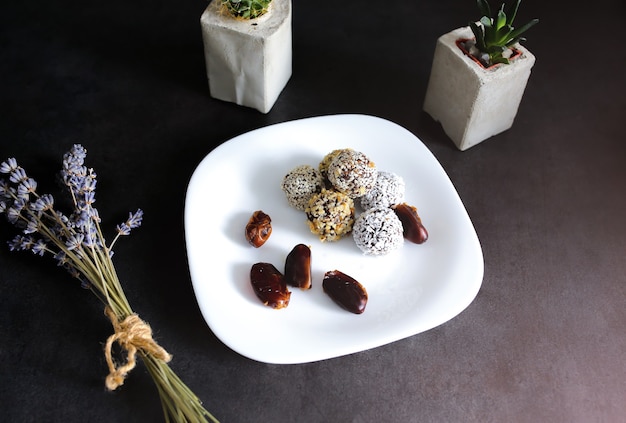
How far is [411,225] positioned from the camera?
47.6 inches

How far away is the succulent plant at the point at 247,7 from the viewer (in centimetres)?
132

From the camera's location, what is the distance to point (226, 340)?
3.51 feet

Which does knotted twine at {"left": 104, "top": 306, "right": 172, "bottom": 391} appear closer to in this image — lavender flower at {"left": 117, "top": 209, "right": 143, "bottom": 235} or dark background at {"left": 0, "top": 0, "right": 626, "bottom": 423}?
dark background at {"left": 0, "top": 0, "right": 626, "bottom": 423}

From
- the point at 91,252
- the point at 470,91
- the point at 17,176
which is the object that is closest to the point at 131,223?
the point at 91,252

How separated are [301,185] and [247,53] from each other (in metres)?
0.33

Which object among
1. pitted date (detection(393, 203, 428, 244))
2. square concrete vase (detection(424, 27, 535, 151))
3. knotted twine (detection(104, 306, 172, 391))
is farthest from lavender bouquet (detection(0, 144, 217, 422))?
square concrete vase (detection(424, 27, 535, 151))

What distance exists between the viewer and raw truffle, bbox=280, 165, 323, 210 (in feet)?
4.03

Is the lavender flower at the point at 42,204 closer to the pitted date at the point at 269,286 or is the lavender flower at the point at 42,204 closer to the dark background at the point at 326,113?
the dark background at the point at 326,113

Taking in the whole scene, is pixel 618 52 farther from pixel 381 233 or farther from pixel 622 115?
pixel 381 233

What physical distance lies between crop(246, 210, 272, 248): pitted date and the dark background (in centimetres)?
15

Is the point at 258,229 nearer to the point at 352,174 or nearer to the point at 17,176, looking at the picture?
the point at 352,174

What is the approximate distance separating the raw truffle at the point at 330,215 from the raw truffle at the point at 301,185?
25 millimetres

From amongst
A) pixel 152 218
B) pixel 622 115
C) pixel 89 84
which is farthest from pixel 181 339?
pixel 622 115

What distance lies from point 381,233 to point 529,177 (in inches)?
16.9
